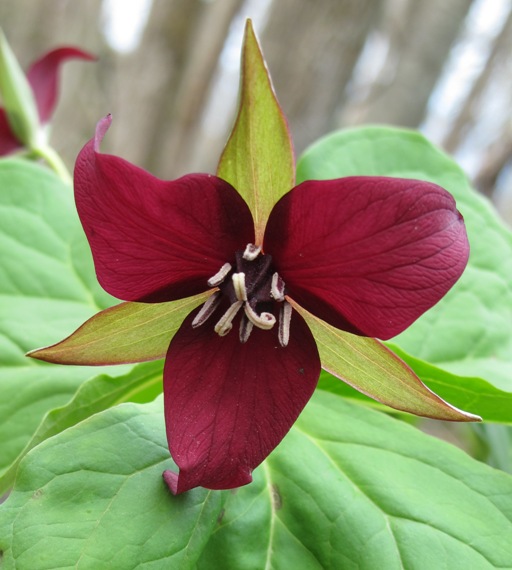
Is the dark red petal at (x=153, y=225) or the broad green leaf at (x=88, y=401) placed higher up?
the dark red petal at (x=153, y=225)

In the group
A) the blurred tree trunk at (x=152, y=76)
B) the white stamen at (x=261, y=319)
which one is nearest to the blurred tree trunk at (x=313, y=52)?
the blurred tree trunk at (x=152, y=76)

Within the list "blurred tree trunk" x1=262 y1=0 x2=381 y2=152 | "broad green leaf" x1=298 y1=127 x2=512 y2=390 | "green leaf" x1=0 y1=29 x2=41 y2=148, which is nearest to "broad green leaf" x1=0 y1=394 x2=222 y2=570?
"broad green leaf" x1=298 y1=127 x2=512 y2=390

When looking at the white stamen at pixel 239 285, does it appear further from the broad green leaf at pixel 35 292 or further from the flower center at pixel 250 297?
the broad green leaf at pixel 35 292

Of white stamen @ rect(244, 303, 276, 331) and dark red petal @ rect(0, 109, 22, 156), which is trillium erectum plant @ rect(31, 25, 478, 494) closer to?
white stamen @ rect(244, 303, 276, 331)

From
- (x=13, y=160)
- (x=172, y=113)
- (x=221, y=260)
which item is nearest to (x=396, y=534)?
(x=221, y=260)

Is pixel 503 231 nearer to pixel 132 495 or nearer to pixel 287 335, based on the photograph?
Answer: pixel 287 335

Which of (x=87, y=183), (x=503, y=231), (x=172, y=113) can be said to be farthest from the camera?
(x=172, y=113)
